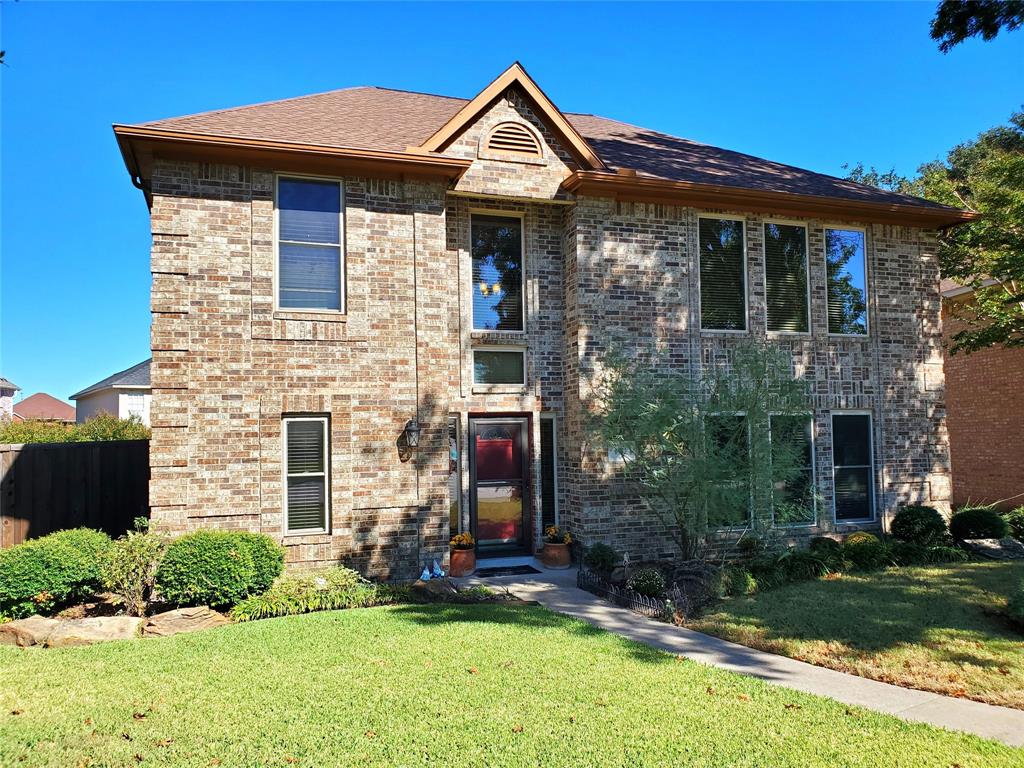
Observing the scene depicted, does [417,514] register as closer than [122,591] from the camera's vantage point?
No

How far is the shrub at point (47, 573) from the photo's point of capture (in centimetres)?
713

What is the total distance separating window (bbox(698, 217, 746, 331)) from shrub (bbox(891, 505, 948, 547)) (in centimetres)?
440

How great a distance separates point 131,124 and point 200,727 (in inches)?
301

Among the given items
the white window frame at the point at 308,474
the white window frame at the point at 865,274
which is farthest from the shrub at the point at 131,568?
the white window frame at the point at 865,274

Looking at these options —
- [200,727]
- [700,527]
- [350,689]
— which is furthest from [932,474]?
[200,727]

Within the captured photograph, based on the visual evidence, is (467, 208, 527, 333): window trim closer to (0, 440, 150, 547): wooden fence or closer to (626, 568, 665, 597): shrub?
(626, 568, 665, 597): shrub

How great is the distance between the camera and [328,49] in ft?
40.1

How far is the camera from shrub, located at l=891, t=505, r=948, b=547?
11.1m

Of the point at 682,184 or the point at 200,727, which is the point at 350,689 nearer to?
the point at 200,727

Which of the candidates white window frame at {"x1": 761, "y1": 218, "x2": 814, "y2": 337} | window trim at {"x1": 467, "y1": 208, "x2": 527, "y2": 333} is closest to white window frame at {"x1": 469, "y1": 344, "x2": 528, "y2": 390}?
window trim at {"x1": 467, "y1": 208, "x2": 527, "y2": 333}

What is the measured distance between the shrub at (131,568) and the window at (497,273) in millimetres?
5621

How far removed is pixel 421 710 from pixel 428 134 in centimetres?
863

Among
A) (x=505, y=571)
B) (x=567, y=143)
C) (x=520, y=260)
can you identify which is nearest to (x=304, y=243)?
(x=520, y=260)

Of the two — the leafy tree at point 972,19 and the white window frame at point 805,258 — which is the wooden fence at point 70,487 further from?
the leafy tree at point 972,19
